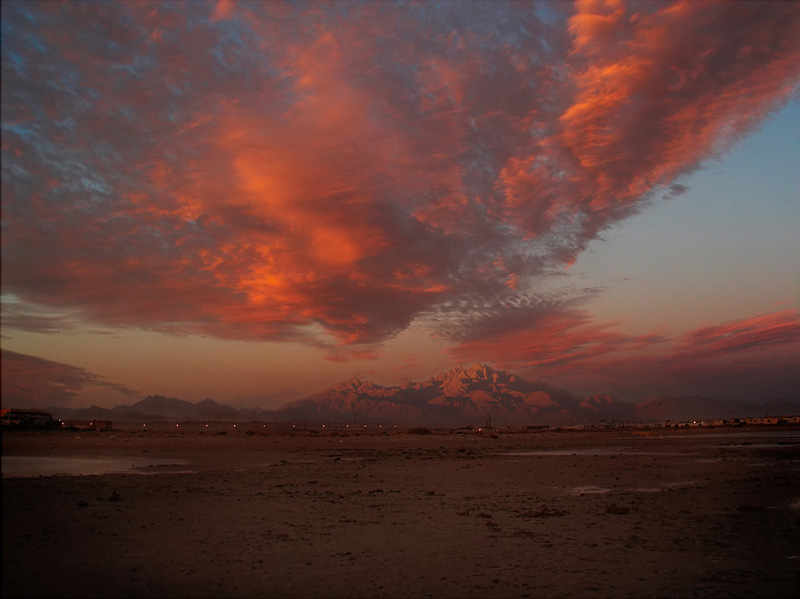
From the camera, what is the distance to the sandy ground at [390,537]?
30.0ft

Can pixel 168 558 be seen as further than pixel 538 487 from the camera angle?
No

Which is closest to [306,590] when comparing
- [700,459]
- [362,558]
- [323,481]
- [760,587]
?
[362,558]

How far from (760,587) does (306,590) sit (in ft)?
27.5

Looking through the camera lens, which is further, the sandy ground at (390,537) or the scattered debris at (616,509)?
the scattered debris at (616,509)

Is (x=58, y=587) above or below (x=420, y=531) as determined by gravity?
above

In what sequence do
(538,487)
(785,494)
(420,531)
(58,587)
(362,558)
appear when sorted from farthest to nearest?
(538,487), (785,494), (420,531), (362,558), (58,587)

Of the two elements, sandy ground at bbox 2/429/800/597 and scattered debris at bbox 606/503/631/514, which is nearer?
sandy ground at bbox 2/429/800/597

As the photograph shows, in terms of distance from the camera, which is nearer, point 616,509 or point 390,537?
point 390,537

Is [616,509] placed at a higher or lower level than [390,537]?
higher

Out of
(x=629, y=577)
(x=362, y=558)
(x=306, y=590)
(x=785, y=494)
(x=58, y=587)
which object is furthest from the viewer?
(x=785, y=494)

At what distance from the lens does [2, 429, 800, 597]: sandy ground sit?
914 centimetres

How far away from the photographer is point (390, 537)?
1391 centimetres

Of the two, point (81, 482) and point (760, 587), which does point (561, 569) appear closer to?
point (760, 587)

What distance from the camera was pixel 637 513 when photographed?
16844 mm
